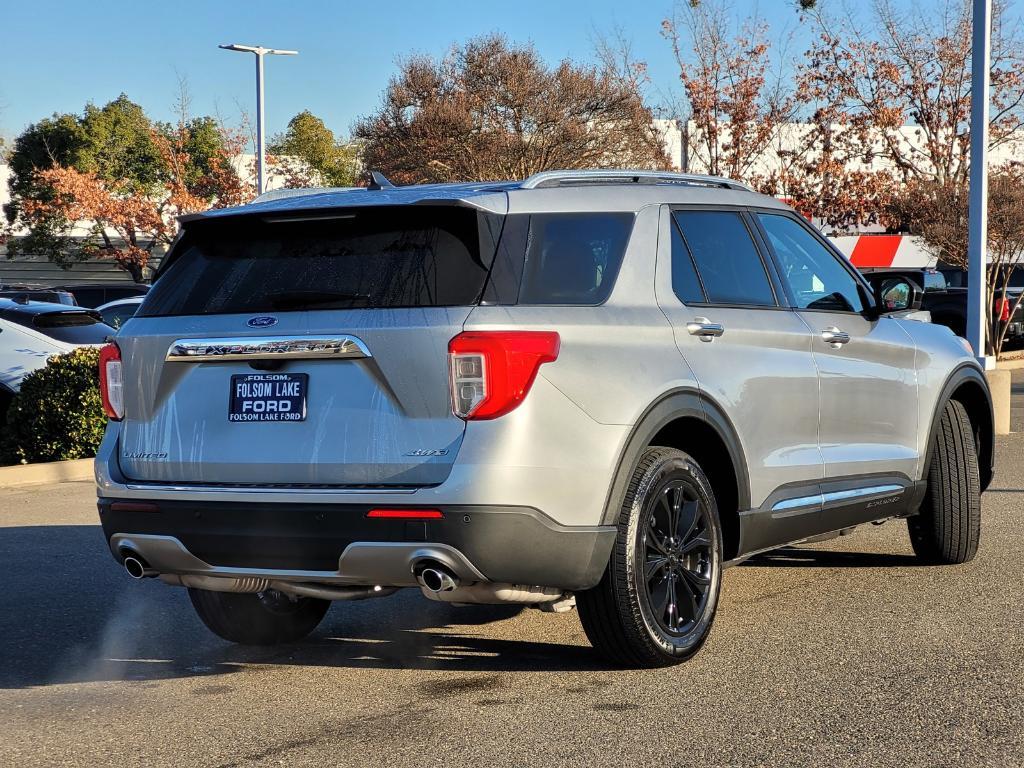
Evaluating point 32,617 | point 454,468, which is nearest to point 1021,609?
point 454,468

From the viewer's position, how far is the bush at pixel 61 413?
12859mm

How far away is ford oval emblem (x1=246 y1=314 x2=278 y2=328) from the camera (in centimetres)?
517

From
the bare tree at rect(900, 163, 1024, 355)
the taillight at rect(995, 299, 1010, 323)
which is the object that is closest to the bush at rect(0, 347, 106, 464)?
the bare tree at rect(900, 163, 1024, 355)

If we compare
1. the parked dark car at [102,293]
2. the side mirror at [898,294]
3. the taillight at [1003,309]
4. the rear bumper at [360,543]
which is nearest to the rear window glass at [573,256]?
the rear bumper at [360,543]

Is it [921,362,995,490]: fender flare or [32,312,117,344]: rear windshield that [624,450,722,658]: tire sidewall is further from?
[32,312,117,344]: rear windshield

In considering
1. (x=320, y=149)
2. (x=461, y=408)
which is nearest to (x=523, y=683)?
(x=461, y=408)

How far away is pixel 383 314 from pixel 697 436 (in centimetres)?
151

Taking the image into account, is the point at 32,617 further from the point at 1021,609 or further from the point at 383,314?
the point at 1021,609

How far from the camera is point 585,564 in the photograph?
5.10 metres

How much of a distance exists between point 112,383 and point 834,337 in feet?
10.2

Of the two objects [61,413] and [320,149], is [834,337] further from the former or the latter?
[320,149]

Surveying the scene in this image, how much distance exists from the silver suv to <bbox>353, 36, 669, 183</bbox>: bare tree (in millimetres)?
26474

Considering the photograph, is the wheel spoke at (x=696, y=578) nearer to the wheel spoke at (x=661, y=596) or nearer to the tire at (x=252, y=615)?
the wheel spoke at (x=661, y=596)

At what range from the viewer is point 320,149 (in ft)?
206
